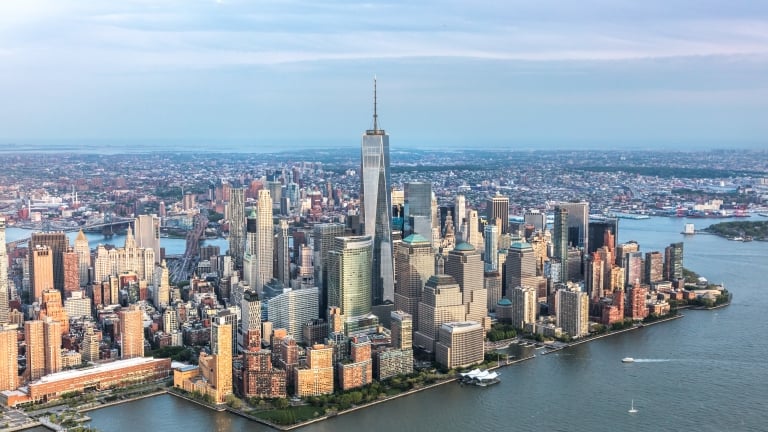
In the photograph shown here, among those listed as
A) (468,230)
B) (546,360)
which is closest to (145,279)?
(468,230)

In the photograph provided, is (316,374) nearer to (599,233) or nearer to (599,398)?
(599,398)

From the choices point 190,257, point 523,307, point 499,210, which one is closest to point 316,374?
point 523,307

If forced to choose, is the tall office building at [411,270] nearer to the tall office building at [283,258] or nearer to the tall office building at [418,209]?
the tall office building at [418,209]

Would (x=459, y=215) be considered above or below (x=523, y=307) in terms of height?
above

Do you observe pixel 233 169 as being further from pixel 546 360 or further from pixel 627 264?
pixel 546 360

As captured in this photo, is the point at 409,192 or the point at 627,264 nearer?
the point at 627,264
